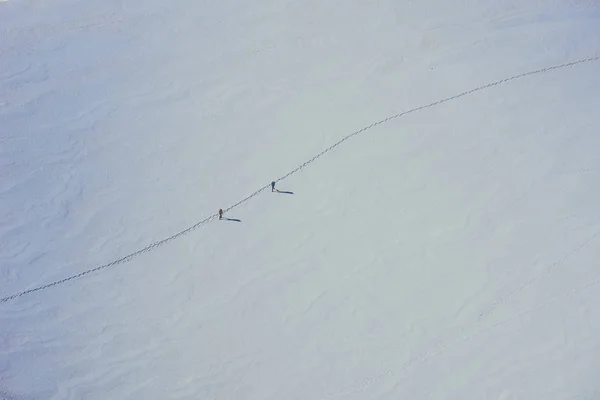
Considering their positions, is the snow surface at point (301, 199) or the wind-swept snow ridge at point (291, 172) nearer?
the snow surface at point (301, 199)

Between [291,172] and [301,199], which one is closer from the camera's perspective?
[301,199]

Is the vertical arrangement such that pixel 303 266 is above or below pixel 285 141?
below

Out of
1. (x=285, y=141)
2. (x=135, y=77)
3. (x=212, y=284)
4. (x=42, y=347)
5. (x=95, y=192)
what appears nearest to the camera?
(x=42, y=347)

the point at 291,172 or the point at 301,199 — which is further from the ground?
the point at 291,172

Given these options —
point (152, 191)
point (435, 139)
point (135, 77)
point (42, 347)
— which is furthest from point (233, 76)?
point (42, 347)

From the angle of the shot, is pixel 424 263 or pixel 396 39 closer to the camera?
pixel 424 263

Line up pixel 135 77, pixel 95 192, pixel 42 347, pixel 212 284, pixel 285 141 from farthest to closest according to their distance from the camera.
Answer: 1. pixel 135 77
2. pixel 285 141
3. pixel 95 192
4. pixel 212 284
5. pixel 42 347

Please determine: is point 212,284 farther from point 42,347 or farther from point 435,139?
point 435,139

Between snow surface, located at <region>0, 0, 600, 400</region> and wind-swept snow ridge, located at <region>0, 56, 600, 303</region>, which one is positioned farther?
wind-swept snow ridge, located at <region>0, 56, 600, 303</region>
